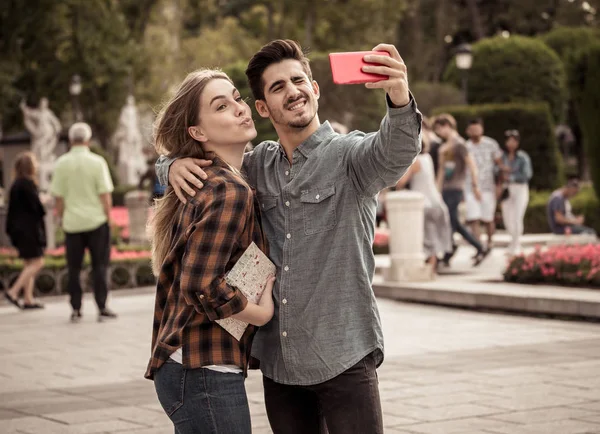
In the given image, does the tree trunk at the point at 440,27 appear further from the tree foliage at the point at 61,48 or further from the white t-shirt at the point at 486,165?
the white t-shirt at the point at 486,165

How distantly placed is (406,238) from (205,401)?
10.1 metres

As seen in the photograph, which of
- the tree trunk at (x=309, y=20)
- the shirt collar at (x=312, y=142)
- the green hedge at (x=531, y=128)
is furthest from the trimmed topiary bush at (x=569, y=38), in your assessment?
the shirt collar at (x=312, y=142)

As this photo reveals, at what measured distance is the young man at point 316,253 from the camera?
3.61 metres

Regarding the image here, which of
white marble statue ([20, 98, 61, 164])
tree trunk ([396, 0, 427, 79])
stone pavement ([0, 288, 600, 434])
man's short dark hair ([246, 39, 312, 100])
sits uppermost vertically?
tree trunk ([396, 0, 427, 79])

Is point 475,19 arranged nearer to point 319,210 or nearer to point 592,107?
point 592,107

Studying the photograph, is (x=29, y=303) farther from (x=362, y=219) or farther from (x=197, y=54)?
(x=197, y=54)

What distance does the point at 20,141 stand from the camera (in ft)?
105

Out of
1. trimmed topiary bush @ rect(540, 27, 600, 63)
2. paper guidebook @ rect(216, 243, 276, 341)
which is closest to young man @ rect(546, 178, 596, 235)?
paper guidebook @ rect(216, 243, 276, 341)

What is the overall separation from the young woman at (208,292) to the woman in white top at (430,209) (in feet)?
32.6

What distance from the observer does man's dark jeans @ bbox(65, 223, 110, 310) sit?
455 inches

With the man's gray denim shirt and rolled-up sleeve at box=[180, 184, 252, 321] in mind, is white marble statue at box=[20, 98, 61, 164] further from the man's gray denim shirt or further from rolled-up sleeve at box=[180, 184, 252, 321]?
rolled-up sleeve at box=[180, 184, 252, 321]

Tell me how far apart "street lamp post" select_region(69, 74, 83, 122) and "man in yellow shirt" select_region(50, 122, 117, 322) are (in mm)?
24091

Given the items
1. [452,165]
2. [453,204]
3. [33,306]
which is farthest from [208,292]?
[453,204]

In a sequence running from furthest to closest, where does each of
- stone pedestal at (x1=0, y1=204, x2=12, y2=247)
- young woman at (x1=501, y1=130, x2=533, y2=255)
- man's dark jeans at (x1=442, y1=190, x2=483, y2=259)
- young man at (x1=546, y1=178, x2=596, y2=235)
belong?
young man at (x1=546, y1=178, x2=596, y2=235)
stone pedestal at (x1=0, y1=204, x2=12, y2=247)
young woman at (x1=501, y1=130, x2=533, y2=255)
man's dark jeans at (x1=442, y1=190, x2=483, y2=259)
